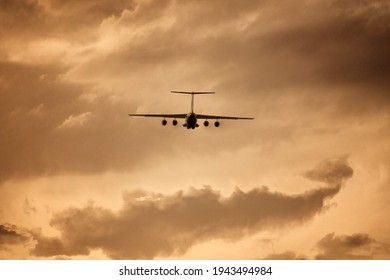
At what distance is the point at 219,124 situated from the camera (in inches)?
7042

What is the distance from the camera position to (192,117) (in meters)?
176
